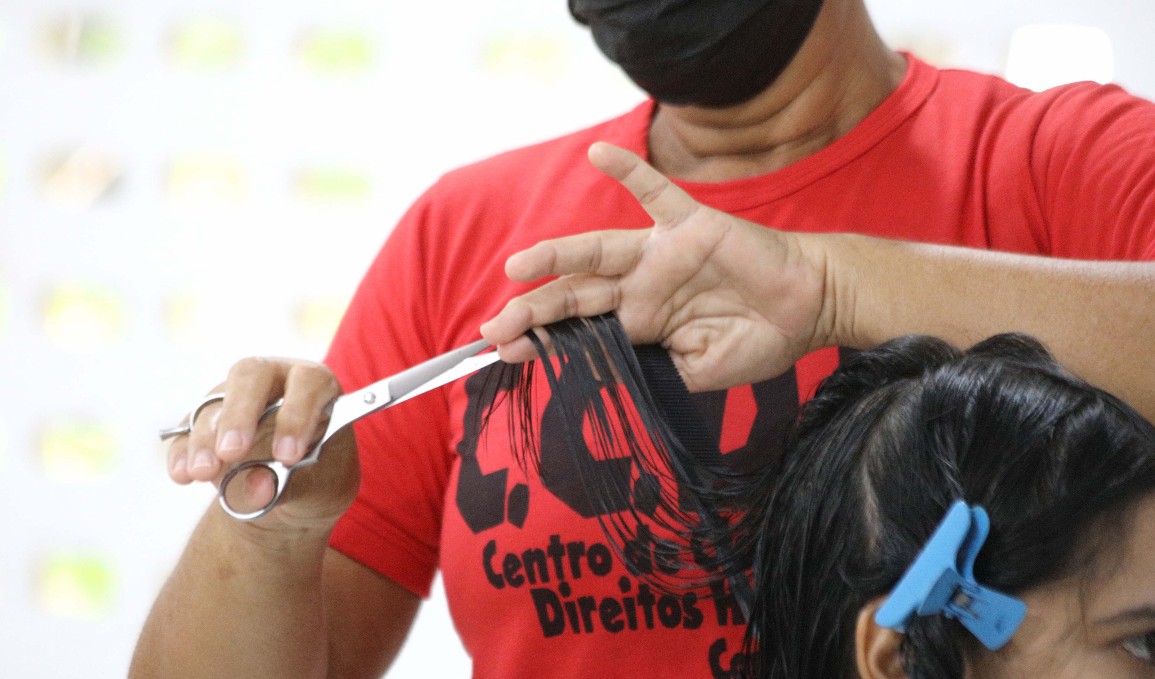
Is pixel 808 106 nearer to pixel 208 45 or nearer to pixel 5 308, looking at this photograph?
pixel 208 45

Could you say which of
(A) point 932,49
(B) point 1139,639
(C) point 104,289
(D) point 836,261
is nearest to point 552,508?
(D) point 836,261

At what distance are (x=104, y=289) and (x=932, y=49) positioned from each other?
4.75 feet

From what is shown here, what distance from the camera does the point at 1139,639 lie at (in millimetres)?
758

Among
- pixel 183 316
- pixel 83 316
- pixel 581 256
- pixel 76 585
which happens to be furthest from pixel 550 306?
pixel 76 585

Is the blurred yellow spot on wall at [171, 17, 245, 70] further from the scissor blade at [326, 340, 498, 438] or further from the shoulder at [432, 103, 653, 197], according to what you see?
the scissor blade at [326, 340, 498, 438]

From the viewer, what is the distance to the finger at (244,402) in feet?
2.66

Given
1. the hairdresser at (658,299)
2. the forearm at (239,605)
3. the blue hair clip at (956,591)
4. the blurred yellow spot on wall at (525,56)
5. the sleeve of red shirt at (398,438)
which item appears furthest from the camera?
the blurred yellow spot on wall at (525,56)

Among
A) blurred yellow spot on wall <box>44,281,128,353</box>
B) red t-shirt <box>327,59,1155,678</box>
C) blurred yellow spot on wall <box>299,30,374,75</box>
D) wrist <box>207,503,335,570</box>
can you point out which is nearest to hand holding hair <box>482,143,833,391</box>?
red t-shirt <box>327,59,1155,678</box>

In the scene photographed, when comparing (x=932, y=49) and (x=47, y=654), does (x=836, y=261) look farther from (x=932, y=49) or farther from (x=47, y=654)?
(x=47, y=654)

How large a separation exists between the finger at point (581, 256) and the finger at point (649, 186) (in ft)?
0.08

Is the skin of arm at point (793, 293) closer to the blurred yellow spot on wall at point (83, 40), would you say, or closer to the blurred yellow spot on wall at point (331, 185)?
the blurred yellow spot on wall at point (331, 185)

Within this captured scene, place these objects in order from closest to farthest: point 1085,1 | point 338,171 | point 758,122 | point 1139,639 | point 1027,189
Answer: point 1139,639 → point 1027,189 → point 758,122 → point 1085,1 → point 338,171

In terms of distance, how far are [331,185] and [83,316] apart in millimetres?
493

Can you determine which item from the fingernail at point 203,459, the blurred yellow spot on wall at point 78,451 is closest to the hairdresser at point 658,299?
the fingernail at point 203,459
